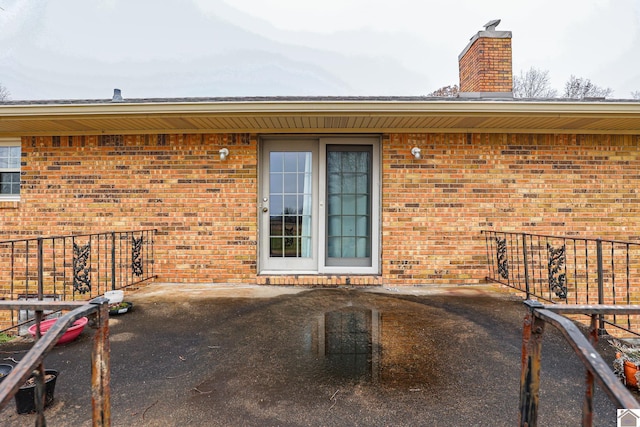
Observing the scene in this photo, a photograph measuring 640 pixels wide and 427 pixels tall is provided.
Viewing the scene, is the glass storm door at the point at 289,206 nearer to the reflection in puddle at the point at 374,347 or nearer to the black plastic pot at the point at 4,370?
the reflection in puddle at the point at 374,347

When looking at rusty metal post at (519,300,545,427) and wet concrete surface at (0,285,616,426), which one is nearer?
rusty metal post at (519,300,545,427)

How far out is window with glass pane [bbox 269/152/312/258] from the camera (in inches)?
195

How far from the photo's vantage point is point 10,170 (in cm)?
500

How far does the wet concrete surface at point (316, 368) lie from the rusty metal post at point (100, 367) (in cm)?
→ 52

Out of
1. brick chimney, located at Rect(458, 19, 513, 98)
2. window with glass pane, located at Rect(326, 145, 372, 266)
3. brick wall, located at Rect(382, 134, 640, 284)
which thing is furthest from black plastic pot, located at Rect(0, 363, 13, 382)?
brick chimney, located at Rect(458, 19, 513, 98)

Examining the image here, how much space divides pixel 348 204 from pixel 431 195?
47.5 inches

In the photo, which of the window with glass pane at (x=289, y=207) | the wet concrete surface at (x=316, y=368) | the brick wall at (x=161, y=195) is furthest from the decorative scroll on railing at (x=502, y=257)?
the brick wall at (x=161, y=195)

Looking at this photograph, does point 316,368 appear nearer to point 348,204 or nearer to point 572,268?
point 348,204

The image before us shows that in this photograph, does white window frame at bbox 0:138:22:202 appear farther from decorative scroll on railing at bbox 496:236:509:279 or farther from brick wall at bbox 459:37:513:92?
brick wall at bbox 459:37:513:92

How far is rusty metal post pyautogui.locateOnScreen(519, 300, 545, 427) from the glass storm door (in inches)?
148

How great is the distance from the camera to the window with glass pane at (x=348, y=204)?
494 cm

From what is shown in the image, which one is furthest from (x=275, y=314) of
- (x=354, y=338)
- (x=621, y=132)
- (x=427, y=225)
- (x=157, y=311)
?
(x=621, y=132)

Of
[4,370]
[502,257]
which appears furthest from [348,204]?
[4,370]

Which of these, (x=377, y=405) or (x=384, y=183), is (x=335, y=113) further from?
(x=377, y=405)
